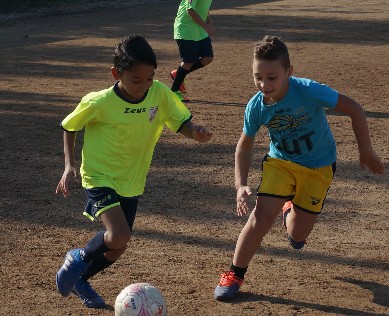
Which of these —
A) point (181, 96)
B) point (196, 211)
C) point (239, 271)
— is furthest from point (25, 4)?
point (239, 271)

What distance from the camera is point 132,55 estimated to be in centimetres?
513

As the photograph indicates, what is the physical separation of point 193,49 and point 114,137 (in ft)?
21.8

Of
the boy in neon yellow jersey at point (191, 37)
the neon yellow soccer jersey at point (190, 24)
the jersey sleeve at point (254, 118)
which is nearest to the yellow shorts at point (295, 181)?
the jersey sleeve at point (254, 118)

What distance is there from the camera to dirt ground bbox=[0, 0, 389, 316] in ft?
18.4

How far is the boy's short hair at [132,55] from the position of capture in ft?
16.8

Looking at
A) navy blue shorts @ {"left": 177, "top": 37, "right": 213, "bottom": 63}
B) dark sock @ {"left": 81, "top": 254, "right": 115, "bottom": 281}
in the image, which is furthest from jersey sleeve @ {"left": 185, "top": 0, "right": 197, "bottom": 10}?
dark sock @ {"left": 81, "top": 254, "right": 115, "bottom": 281}

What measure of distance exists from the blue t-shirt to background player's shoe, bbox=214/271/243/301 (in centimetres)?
79

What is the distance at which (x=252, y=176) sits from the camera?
8.33 meters

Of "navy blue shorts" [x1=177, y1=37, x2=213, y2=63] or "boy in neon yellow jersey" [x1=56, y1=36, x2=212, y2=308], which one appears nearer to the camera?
"boy in neon yellow jersey" [x1=56, y1=36, x2=212, y2=308]

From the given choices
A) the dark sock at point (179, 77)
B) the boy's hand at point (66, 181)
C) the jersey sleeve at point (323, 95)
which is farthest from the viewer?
the dark sock at point (179, 77)

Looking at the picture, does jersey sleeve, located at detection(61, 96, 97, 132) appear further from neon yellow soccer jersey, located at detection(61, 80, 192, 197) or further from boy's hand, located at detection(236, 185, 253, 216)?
boy's hand, located at detection(236, 185, 253, 216)

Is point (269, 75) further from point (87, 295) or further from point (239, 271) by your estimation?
point (87, 295)

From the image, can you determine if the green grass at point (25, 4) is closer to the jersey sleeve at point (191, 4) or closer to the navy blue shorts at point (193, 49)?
the navy blue shorts at point (193, 49)

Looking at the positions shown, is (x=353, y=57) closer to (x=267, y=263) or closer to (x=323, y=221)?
(x=323, y=221)
